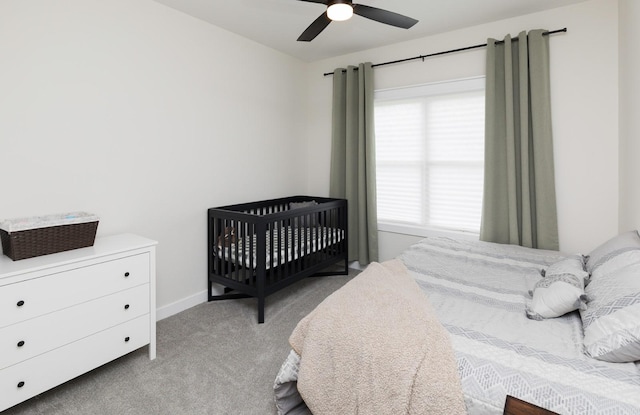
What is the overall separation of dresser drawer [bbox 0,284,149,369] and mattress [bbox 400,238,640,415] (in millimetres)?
1719

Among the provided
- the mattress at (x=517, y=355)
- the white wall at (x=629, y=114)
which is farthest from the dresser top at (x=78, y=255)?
the white wall at (x=629, y=114)

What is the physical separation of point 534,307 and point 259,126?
2.91 meters

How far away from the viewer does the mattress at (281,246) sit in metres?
2.68

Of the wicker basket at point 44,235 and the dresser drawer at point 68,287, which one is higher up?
the wicker basket at point 44,235

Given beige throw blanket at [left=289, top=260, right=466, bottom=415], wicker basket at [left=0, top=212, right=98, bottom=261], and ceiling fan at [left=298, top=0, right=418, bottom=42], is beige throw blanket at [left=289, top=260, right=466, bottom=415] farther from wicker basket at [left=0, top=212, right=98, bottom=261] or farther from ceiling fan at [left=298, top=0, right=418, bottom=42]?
ceiling fan at [left=298, top=0, right=418, bottom=42]

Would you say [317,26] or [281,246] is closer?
[317,26]

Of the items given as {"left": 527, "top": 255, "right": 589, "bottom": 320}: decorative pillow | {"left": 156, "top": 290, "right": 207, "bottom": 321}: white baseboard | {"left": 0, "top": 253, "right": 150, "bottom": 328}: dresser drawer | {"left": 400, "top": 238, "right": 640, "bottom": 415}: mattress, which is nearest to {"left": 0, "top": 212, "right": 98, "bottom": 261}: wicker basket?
{"left": 0, "top": 253, "right": 150, "bottom": 328}: dresser drawer

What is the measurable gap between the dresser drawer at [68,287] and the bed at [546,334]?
114 centimetres

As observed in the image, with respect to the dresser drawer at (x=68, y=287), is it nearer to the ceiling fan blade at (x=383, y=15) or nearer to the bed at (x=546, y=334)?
the bed at (x=546, y=334)

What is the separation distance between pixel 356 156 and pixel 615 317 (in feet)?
Result: 9.28

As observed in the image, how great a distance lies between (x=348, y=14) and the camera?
199cm

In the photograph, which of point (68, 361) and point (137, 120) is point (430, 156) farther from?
point (68, 361)

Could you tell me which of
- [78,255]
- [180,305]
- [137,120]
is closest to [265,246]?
[180,305]

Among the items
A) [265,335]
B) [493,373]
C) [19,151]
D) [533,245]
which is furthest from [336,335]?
[533,245]
